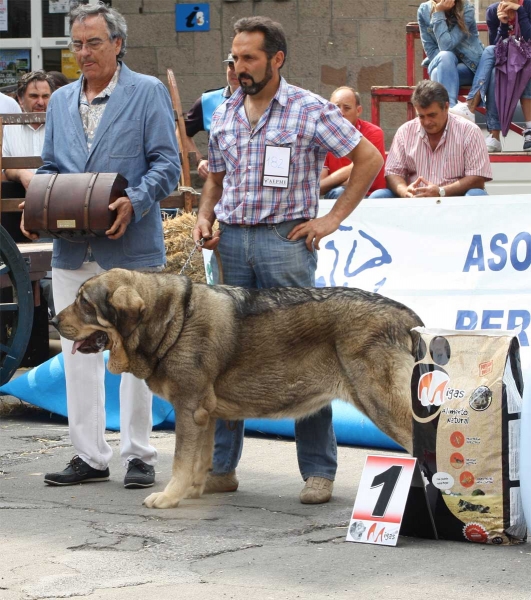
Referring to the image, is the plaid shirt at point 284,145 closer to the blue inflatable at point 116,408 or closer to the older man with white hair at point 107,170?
the older man with white hair at point 107,170

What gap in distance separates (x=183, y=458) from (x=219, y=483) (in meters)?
0.44

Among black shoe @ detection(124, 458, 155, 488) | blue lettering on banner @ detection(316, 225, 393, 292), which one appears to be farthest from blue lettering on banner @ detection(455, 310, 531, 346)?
black shoe @ detection(124, 458, 155, 488)

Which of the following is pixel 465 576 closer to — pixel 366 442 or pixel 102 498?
pixel 102 498

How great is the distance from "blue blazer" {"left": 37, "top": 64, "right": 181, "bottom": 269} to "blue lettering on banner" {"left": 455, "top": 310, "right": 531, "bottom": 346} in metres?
2.54

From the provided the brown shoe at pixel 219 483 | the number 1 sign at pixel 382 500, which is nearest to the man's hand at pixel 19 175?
the brown shoe at pixel 219 483

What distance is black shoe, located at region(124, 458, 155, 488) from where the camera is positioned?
575cm

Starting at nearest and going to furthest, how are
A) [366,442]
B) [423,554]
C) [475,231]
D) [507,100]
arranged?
[423,554]
[366,442]
[475,231]
[507,100]

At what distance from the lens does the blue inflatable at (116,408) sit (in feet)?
22.3

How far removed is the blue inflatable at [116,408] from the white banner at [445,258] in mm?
1152

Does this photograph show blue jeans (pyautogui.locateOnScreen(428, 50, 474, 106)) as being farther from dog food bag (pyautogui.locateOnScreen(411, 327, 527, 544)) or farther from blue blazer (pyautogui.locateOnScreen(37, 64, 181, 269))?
dog food bag (pyautogui.locateOnScreen(411, 327, 527, 544))

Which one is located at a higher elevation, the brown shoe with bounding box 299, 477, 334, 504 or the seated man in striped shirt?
the seated man in striped shirt

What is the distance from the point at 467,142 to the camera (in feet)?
28.5

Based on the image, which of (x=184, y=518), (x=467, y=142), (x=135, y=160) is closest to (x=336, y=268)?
(x=467, y=142)

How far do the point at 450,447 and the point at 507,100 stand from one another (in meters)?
6.12
